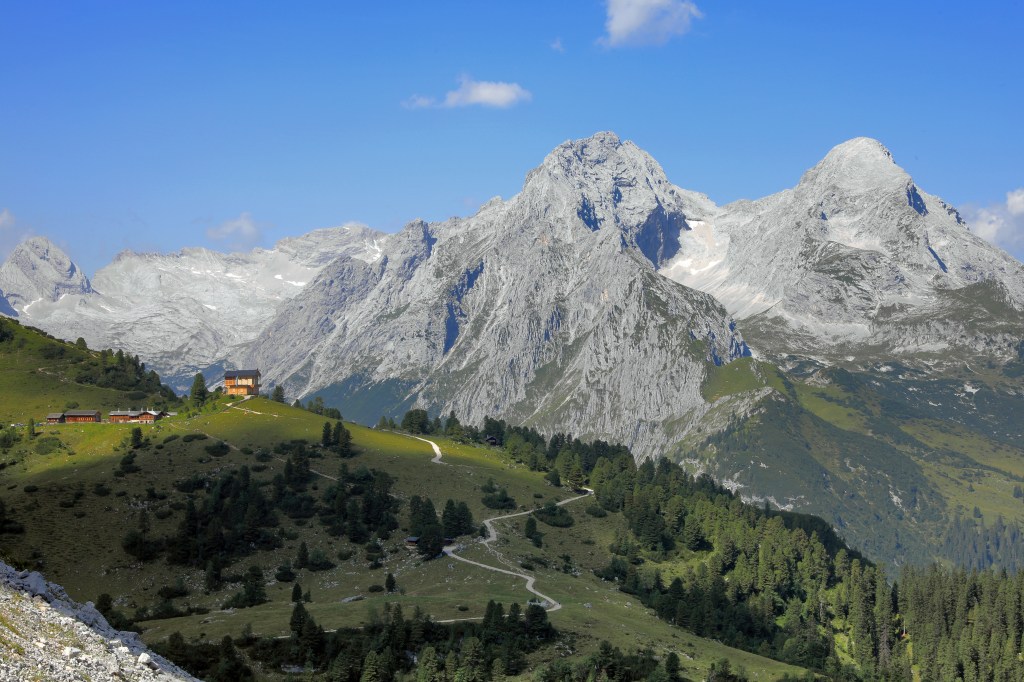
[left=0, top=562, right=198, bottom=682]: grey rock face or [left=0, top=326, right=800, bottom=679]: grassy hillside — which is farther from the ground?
[left=0, top=562, right=198, bottom=682]: grey rock face

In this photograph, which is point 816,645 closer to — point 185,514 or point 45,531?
point 185,514

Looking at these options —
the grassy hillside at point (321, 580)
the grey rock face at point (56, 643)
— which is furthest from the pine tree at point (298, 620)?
the grey rock face at point (56, 643)

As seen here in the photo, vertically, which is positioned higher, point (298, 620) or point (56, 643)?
point (56, 643)

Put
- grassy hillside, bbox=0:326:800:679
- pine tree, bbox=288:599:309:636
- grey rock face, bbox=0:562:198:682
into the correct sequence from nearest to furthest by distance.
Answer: grey rock face, bbox=0:562:198:682 → pine tree, bbox=288:599:309:636 → grassy hillside, bbox=0:326:800:679

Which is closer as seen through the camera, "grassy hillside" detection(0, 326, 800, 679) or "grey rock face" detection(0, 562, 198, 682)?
"grey rock face" detection(0, 562, 198, 682)

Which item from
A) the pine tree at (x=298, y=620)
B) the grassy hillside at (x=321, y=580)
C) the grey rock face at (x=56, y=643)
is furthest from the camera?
the grassy hillside at (x=321, y=580)

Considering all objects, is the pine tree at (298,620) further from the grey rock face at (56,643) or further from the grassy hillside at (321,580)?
the grey rock face at (56,643)

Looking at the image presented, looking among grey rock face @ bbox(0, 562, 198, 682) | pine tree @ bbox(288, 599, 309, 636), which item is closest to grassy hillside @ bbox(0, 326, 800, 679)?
pine tree @ bbox(288, 599, 309, 636)

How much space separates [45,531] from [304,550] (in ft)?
143

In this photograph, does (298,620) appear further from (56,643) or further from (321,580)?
(56,643)

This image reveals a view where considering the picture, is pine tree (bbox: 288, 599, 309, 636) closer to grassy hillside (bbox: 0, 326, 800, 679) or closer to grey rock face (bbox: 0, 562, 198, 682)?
grassy hillside (bbox: 0, 326, 800, 679)

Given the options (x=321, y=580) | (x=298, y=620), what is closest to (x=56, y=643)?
(x=298, y=620)

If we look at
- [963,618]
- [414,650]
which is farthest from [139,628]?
[963,618]

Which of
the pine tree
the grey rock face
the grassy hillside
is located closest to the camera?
the grey rock face
